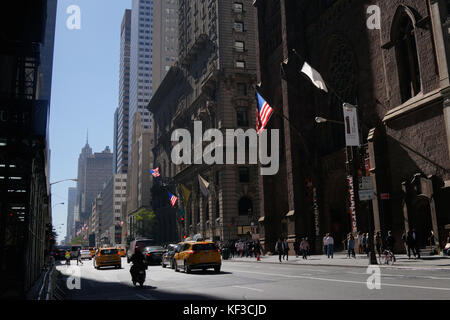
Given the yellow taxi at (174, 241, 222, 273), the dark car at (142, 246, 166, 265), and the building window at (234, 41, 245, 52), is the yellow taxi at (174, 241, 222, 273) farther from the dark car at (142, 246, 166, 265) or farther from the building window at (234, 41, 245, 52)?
the building window at (234, 41, 245, 52)

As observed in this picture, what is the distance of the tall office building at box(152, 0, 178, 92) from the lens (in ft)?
454

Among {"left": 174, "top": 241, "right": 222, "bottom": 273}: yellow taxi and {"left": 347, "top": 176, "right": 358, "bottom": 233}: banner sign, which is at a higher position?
{"left": 347, "top": 176, "right": 358, "bottom": 233}: banner sign

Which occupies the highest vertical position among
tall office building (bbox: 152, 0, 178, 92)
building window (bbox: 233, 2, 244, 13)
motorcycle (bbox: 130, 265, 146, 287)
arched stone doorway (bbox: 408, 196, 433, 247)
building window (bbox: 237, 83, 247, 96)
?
tall office building (bbox: 152, 0, 178, 92)

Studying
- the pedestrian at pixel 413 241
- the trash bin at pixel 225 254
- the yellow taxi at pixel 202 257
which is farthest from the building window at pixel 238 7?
the yellow taxi at pixel 202 257

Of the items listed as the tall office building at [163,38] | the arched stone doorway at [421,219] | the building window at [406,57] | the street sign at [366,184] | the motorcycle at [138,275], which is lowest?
the motorcycle at [138,275]

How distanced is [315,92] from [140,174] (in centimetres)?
9848

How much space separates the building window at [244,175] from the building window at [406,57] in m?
30.6

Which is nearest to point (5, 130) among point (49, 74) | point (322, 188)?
point (322, 188)

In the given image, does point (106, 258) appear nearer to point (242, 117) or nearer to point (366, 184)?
point (366, 184)

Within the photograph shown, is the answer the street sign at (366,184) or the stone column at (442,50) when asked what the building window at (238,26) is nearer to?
the stone column at (442,50)

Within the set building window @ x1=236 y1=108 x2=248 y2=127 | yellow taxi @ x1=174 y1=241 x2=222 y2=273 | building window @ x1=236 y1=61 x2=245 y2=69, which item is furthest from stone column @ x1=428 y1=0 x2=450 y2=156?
building window @ x1=236 y1=61 x2=245 y2=69

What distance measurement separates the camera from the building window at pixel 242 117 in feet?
194

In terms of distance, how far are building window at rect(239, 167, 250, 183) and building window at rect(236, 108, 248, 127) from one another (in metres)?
6.04
